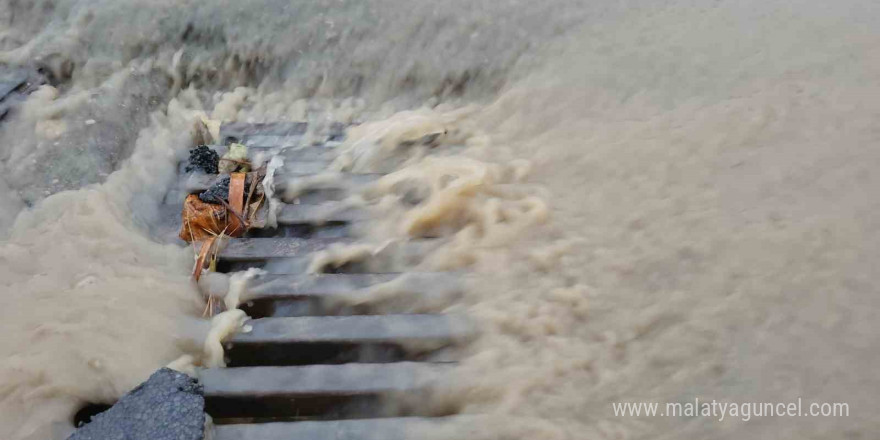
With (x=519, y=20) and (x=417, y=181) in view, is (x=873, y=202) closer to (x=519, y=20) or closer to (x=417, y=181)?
(x=417, y=181)

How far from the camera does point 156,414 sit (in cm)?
192

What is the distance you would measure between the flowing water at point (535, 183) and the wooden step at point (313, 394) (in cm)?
14

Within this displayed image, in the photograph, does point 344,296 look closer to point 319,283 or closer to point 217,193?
point 319,283

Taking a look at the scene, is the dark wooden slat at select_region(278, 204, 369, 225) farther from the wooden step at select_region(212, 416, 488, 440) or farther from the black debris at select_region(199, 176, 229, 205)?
the wooden step at select_region(212, 416, 488, 440)

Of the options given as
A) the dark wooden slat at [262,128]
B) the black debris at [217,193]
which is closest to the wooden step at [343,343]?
the black debris at [217,193]

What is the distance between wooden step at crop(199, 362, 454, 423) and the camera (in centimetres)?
206

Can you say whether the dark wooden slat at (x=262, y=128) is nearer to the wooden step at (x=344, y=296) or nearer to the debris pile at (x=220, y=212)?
the debris pile at (x=220, y=212)

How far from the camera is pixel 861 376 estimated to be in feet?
6.54

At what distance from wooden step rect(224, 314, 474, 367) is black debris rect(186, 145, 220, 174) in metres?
1.06

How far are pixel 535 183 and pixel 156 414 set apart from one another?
64.4 inches

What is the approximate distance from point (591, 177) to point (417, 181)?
0.70m

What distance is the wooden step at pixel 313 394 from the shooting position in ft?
6.75

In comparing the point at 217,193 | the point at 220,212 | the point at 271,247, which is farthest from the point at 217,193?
the point at 271,247

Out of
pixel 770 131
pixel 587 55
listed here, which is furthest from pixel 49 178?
pixel 770 131
